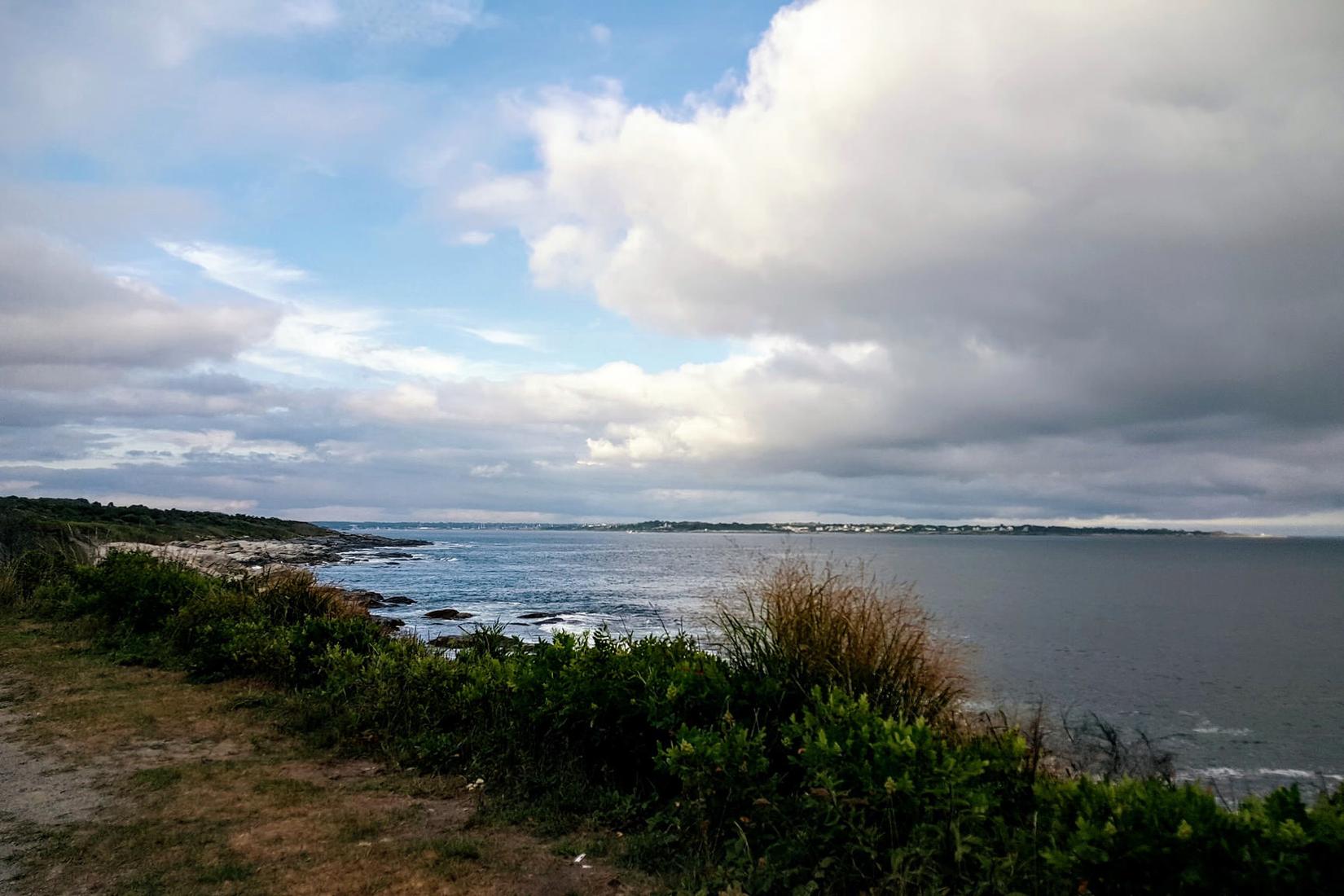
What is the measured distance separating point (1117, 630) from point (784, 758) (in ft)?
116

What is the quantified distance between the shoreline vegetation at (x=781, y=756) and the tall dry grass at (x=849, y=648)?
2cm

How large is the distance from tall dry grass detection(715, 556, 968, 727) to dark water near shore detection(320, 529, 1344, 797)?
40.2 inches

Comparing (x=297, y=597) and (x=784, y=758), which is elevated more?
(x=297, y=597)

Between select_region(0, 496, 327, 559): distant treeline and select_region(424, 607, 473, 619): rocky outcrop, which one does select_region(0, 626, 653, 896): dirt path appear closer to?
select_region(0, 496, 327, 559): distant treeline

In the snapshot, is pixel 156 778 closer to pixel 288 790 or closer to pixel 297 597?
pixel 288 790

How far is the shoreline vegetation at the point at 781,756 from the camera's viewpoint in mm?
3500

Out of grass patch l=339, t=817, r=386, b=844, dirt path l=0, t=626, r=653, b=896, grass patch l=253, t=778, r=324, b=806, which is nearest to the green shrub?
dirt path l=0, t=626, r=653, b=896

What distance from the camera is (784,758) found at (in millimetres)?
5516

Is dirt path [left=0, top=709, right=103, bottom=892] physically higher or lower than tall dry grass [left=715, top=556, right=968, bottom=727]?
lower

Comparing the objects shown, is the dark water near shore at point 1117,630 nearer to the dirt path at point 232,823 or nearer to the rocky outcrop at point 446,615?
the rocky outcrop at point 446,615

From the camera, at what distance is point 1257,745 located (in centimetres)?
1645

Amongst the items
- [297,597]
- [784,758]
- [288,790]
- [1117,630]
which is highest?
[297,597]

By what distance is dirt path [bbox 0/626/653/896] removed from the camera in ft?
14.7

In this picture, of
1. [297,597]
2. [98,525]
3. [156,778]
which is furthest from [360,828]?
[98,525]
